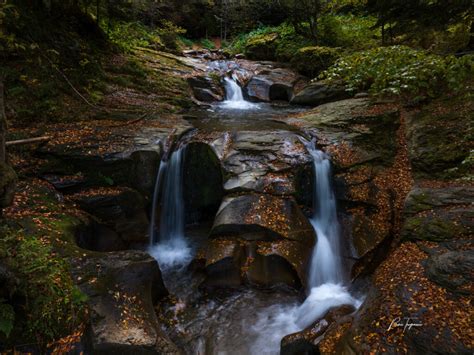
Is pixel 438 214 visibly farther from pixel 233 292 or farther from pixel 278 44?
pixel 278 44

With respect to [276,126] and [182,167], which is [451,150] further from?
[182,167]

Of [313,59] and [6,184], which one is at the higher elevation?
[313,59]

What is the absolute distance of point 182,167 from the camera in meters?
7.79

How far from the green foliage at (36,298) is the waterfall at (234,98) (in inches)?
403

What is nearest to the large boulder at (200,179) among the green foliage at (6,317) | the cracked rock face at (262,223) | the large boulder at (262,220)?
the cracked rock face at (262,223)

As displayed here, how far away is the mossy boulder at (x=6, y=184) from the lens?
11.3 feet

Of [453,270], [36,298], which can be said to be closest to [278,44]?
[453,270]

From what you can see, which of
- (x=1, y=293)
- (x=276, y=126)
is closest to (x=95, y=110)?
(x=276, y=126)

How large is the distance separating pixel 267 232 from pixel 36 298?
3751 millimetres

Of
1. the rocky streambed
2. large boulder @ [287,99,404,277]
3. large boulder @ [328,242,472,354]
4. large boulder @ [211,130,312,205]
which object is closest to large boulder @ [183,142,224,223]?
the rocky streambed

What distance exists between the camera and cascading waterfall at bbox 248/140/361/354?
5.07 metres

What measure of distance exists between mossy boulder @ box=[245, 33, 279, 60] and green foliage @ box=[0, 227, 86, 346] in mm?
17609

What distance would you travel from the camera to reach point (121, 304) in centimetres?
430

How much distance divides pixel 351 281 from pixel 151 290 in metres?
3.63
